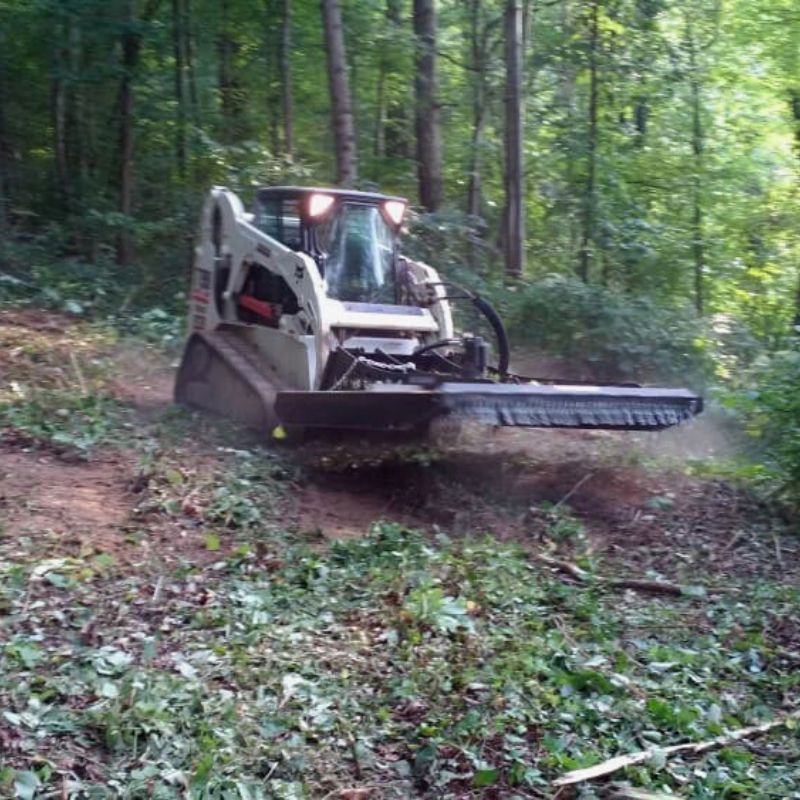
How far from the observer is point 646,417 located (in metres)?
9.12

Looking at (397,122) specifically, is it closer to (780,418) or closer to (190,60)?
(190,60)

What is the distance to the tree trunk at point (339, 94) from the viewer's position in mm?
15844

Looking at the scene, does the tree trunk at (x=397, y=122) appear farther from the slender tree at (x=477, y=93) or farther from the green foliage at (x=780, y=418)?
the green foliage at (x=780, y=418)

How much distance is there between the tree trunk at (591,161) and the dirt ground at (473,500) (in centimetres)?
805

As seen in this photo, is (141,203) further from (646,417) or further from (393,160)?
(646,417)

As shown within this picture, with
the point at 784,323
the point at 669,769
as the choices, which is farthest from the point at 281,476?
the point at 784,323

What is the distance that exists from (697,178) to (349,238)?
36.8ft

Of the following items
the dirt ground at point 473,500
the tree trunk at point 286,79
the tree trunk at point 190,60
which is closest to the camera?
the dirt ground at point 473,500

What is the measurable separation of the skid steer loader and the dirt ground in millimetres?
523

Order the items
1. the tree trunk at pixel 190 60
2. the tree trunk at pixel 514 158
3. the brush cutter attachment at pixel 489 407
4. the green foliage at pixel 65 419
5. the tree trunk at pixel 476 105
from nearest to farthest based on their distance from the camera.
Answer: the brush cutter attachment at pixel 489 407 < the green foliage at pixel 65 419 < the tree trunk at pixel 514 158 < the tree trunk at pixel 190 60 < the tree trunk at pixel 476 105

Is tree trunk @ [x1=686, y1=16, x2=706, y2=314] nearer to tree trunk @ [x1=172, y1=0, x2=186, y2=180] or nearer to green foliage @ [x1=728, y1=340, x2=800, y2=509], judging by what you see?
tree trunk @ [x1=172, y1=0, x2=186, y2=180]

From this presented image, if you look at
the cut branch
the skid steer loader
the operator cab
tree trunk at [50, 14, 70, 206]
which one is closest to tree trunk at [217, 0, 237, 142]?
tree trunk at [50, 14, 70, 206]

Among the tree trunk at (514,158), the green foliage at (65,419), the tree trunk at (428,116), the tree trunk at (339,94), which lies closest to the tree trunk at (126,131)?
the tree trunk at (339,94)

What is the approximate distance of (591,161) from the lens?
18922 millimetres
